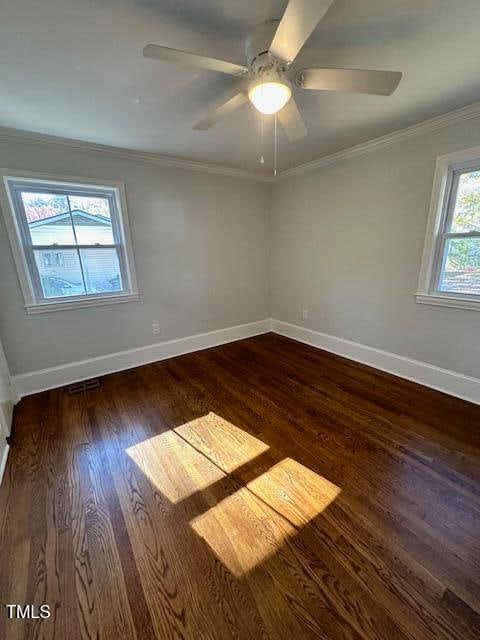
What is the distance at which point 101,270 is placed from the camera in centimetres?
285

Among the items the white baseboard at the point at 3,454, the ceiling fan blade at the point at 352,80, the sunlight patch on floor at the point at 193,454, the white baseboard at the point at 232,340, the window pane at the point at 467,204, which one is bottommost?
the sunlight patch on floor at the point at 193,454

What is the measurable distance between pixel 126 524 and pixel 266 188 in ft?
13.2

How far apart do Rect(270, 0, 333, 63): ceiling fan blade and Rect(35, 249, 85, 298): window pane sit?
8.09 feet

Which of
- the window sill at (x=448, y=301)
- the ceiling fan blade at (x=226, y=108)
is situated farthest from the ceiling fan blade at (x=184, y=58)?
the window sill at (x=448, y=301)

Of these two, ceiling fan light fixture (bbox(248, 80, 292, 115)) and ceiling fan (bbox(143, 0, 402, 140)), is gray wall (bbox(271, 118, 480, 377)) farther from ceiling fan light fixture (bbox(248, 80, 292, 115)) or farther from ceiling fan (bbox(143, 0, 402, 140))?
ceiling fan light fixture (bbox(248, 80, 292, 115))

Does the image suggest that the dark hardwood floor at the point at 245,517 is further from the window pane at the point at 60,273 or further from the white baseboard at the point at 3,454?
the window pane at the point at 60,273

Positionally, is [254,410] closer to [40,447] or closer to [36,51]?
[40,447]

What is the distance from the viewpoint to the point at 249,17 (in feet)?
3.87

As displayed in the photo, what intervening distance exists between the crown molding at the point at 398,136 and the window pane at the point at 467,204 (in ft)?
1.44

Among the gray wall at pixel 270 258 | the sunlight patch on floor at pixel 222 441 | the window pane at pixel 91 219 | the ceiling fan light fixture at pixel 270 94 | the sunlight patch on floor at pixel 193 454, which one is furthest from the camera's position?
the window pane at pixel 91 219

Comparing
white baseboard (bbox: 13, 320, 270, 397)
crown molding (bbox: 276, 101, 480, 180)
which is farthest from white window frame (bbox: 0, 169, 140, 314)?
crown molding (bbox: 276, 101, 480, 180)

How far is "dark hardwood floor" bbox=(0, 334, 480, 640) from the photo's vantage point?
1.02m

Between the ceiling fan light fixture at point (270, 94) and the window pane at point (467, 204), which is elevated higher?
the ceiling fan light fixture at point (270, 94)

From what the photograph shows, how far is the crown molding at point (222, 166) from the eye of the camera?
7.01 feet
